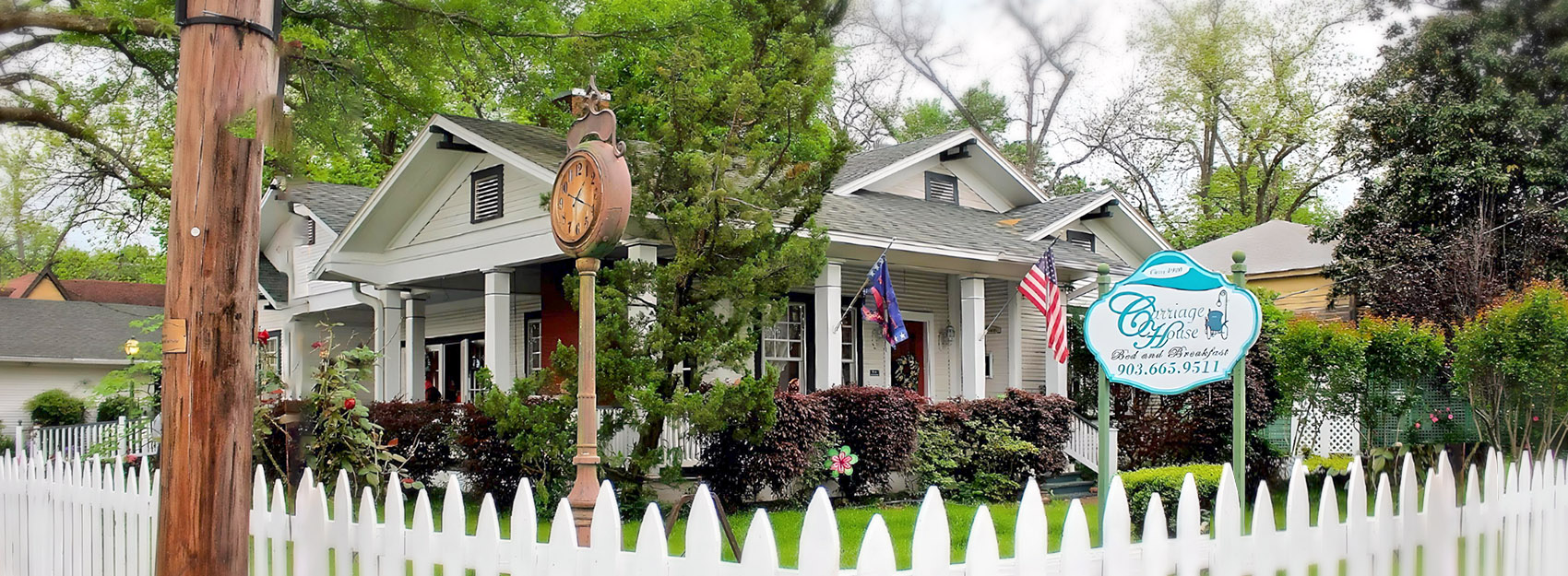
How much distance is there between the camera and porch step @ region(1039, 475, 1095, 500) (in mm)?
14805

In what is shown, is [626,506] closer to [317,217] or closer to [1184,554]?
[1184,554]

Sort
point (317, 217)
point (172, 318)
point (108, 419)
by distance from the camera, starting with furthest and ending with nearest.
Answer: point (108, 419)
point (317, 217)
point (172, 318)

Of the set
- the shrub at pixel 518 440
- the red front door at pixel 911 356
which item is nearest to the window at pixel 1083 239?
the red front door at pixel 911 356

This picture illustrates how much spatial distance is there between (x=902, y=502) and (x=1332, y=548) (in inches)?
367

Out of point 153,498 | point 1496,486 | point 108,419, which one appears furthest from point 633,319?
point 108,419

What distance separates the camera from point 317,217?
20.2 metres

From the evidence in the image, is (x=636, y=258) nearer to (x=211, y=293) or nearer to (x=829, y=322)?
(x=829, y=322)

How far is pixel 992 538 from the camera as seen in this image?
337 cm

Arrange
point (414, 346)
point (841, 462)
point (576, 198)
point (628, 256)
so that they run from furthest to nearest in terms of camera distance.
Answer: point (414, 346) < point (628, 256) < point (841, 462) < point (576, 198)

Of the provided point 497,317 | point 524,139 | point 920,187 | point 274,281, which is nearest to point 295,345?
point 274,281

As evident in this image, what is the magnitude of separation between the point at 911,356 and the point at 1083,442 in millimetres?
2944

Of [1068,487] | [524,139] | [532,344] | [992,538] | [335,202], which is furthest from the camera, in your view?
[335,202]

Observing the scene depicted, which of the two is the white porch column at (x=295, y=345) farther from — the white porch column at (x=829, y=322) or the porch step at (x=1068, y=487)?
the porch step at (x=1068, y=487)

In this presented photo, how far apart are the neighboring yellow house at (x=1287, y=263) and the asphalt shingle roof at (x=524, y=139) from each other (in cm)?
1506
